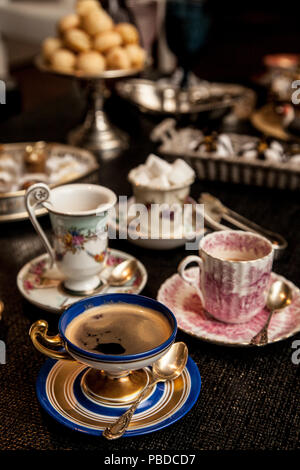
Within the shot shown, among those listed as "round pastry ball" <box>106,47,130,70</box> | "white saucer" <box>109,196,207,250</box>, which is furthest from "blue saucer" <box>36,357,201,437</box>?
"round pastry ball" <box>106,47,130,70</box>

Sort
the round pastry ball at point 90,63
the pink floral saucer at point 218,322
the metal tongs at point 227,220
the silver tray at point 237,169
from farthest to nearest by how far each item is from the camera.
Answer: the round pastry ball at point 90,63 → the silver tray at point 237,169 → the metal tongs at point 227,220 → the pink floral saucer at point 218,322

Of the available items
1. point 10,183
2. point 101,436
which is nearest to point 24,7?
point 10,183

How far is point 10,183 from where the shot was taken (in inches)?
37.7

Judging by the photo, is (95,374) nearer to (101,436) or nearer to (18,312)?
(101,436)

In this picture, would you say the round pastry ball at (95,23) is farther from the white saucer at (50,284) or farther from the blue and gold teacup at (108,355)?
the blue and gold teacup at (108,355)

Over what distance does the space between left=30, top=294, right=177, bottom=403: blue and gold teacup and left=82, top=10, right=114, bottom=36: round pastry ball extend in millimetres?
902

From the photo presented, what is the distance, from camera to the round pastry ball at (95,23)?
4.09 feet

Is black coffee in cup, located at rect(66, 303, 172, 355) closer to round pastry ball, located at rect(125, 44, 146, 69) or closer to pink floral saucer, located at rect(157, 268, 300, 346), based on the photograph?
pink floral saucer, located at rect(157, 268, 300, 346)

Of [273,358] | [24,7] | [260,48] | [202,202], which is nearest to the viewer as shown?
[273,358]

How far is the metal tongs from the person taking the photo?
0.82 meters

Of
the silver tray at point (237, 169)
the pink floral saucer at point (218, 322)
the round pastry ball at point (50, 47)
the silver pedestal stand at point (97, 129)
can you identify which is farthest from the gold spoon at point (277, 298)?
the round pastry ball at point (50, 47)

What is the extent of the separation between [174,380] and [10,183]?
0.56 metres

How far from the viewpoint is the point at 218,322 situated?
0.63m

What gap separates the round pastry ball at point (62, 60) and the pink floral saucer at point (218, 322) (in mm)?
741
